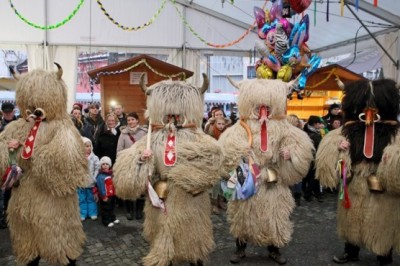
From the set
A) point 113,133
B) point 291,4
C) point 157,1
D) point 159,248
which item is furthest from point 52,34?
point 159,248

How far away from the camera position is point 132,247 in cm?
416

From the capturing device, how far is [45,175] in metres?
3.04

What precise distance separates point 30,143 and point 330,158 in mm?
2688

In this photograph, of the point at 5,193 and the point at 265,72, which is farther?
the point at 265,72

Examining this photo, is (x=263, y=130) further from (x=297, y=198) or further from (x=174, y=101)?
(x=297, y=198)

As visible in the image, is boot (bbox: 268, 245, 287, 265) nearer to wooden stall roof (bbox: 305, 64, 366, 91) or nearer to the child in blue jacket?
the child in blue jacket

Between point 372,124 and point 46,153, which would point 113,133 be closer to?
point 46,153

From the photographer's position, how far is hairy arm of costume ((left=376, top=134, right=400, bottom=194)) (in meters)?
3.09

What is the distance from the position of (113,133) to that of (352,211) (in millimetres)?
3507

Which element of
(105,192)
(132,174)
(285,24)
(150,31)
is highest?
(150,31)

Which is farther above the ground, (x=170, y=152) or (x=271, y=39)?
(x=271, y=39)

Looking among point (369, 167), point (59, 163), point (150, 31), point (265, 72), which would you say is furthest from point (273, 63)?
point (150, 31)

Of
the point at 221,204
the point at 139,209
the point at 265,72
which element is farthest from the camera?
the point at 221,204

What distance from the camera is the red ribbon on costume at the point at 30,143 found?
310cm
